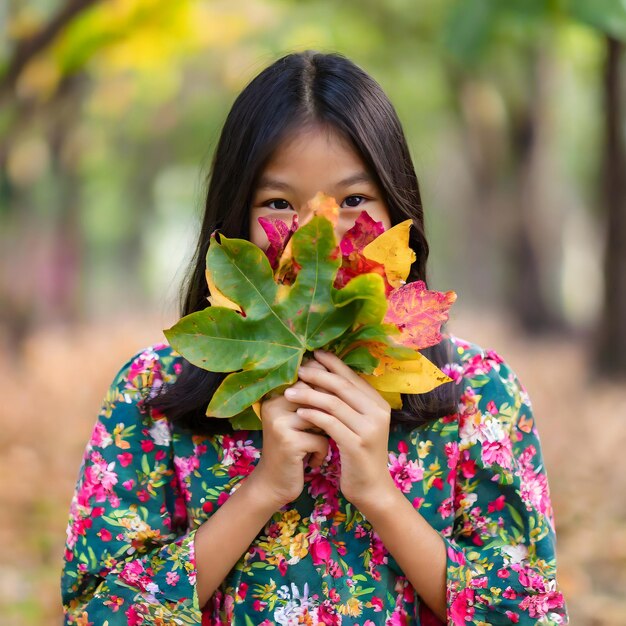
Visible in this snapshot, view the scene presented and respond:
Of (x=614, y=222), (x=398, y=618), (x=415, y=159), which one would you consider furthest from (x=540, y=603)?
(x=614, y=222)

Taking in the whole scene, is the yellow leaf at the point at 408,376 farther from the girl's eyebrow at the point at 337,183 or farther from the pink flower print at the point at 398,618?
the pink flower print at the point at 398,618

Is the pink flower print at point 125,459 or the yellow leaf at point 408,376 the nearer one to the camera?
the yellow leaf at point 408,376

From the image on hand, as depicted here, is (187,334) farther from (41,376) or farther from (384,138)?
(41,376)

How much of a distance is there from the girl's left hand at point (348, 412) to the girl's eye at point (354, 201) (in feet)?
0.98

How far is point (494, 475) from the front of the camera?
1.60m

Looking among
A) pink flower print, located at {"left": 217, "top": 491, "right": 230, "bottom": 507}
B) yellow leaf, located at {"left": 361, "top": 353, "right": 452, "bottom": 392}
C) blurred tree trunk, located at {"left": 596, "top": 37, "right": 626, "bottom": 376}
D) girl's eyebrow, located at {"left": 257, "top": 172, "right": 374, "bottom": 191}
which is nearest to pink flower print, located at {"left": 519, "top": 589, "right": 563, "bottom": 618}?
yellow leaf, located at {"left": 361, "top": 353, "right": 452, "bottom": 392}

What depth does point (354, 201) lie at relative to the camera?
156cm

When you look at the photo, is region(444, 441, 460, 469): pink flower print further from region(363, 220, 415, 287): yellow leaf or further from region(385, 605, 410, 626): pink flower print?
region(363, 220, 415, 287): yellow leaf

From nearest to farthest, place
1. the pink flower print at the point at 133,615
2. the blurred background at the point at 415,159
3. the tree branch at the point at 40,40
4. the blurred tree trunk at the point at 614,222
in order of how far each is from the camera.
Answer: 1. the pink flower print at the point at 133,615
2. the blurred background at the point at 415,159
3. the tree branch at the point at 40,40
4. the blurred tree trunk at the point at 614,222

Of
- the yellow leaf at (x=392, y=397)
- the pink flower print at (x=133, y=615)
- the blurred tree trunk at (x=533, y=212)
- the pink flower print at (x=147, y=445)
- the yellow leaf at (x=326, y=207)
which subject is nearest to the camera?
the yellow leaf at (x=326, y=207)

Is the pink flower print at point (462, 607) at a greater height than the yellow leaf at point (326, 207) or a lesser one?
lesser

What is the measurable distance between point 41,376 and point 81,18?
2.51 m

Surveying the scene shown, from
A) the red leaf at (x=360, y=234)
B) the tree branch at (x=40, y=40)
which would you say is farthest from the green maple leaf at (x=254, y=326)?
the tree branch at (x=40, y=40)

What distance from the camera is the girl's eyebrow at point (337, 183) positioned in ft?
5.01
